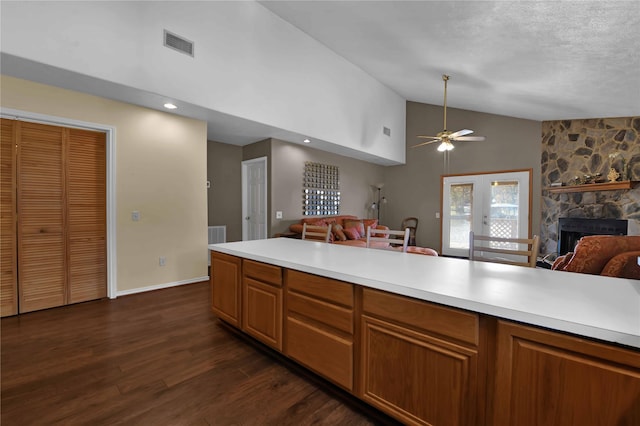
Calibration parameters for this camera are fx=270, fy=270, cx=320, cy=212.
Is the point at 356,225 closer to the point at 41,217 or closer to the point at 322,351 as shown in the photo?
the point at 322,351

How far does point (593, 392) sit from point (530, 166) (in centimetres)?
591

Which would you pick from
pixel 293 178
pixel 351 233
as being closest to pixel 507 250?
pixel 351 233

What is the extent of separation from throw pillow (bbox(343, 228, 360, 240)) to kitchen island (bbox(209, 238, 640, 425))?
3.40 meters

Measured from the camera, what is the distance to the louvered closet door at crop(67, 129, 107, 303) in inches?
125

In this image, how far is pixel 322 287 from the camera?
1604 mm

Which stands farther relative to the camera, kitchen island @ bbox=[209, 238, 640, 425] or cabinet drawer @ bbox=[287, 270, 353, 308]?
cabinet drawer @ bbox=[287, 270, 353, 308]

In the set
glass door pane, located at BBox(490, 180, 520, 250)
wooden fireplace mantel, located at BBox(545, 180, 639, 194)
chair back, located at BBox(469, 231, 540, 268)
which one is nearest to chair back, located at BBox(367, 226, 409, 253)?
chair back, located at BBox(469, 231, 540, 268)

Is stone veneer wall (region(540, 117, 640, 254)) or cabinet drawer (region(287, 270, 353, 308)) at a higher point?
stone veneer wall (region(540, 117, 640, 254))

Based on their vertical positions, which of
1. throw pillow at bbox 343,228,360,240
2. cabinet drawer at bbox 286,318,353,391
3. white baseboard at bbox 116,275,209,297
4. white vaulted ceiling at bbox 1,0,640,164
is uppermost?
white vaulted ceiling at bbox 1,0,640,164

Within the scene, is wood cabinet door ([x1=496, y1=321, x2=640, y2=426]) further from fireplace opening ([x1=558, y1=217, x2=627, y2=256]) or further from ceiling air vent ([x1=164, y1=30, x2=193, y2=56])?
fireplace opening ([x1=558, y1=217, x2=627, y2=256])

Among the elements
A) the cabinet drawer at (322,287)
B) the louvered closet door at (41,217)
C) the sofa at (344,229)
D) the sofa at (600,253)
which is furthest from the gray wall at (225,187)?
the sofa at (600,253)

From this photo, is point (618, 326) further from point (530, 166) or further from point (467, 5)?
point (530, 166)

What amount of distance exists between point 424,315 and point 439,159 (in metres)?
6.27

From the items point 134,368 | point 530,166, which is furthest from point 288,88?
point 530,166
